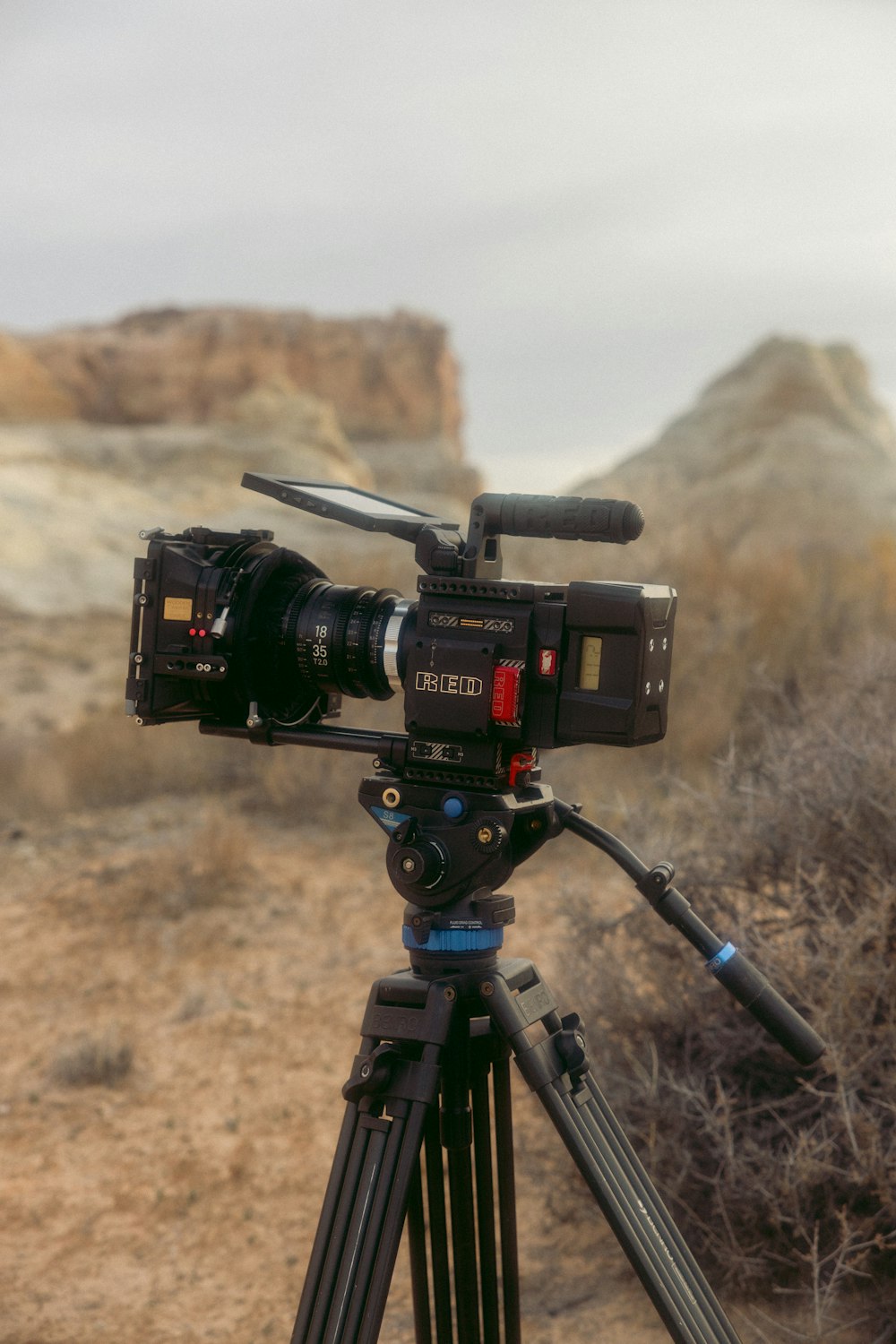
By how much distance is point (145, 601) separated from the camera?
2.29 m

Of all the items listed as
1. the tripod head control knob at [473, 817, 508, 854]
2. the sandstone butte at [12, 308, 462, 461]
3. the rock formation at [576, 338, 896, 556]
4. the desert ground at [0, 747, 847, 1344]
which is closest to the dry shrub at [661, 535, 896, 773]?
the desert ground at [0, 747, 847, 1344]

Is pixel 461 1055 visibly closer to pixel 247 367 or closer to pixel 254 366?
pixel 247 367

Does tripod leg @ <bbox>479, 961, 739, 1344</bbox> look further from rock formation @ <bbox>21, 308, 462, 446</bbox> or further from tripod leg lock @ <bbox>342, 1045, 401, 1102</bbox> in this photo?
rock formation @ <bbox>21, 308, 462, 446</bbox>

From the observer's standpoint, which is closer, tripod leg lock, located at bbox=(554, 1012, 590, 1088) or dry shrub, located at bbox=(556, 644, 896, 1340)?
tripod leg lock, located at bbox=(554, 1012, 590, 1088)

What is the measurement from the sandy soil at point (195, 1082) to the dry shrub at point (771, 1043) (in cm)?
30

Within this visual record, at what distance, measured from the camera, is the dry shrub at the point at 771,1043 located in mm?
2635

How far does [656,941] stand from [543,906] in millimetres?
2029

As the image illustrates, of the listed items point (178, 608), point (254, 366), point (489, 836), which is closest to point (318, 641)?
point (178, 608)

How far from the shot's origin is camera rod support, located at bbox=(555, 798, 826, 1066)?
187 centimetres

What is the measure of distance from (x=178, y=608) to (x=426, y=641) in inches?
20.8

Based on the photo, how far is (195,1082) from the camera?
4223 mm

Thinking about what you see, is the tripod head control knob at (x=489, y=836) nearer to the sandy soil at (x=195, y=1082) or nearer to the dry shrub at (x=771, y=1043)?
the dry shrub at (x=771, y=1043)

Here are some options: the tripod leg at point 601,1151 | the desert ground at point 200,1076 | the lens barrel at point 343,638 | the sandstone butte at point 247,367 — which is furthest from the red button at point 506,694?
the sandstone butte at point 247,367

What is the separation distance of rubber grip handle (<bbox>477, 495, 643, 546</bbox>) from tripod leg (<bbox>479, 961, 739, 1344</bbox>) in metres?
0.73
